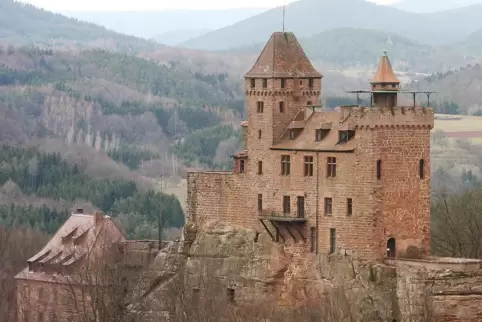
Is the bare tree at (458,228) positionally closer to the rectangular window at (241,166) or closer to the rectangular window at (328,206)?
the rectangular window at (241,166)

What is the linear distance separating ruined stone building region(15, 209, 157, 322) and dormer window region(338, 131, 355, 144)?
15439 millimetres

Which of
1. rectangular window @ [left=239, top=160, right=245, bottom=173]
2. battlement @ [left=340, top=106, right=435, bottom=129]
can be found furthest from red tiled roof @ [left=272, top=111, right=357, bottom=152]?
rectangular window @ [left=239, top=160, right=245, bottom=173]

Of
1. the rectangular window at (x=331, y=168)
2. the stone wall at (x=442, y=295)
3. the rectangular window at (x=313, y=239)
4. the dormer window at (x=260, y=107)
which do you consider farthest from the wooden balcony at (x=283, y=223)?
the stone wall at (x=442, y=295)

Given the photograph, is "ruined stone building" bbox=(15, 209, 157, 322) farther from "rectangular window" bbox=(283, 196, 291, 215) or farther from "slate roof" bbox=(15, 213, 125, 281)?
"rectangular window" bbox=(283, 196, 291, 215)

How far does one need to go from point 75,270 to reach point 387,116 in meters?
26.4

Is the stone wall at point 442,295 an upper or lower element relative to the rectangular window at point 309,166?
lower

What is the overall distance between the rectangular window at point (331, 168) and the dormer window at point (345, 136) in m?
0.91

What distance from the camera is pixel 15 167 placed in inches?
7731

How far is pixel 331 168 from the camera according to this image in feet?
319

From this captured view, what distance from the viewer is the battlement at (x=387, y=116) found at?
9531 cm

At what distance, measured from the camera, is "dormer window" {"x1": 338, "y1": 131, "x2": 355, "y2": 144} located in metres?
96.4

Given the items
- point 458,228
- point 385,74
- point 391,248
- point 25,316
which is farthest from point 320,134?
point 25,316

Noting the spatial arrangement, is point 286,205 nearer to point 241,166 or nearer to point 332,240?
point 332,240

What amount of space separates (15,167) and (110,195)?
53.4 feet
